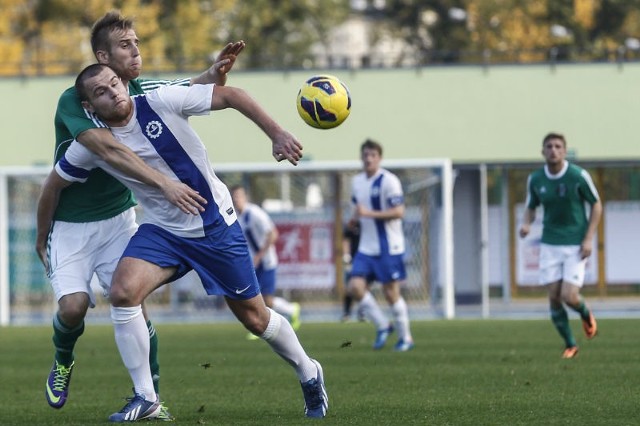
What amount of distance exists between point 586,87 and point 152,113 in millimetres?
21595

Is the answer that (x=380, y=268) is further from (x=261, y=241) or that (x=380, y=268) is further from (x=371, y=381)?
(x=371, y=381)

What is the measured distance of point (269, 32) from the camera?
4659 cm

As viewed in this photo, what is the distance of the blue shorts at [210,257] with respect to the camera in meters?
7.57

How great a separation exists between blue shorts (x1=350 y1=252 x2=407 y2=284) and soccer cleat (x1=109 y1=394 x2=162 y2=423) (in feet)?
24.1

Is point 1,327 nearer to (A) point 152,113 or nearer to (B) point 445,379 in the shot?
(B) point 445,379

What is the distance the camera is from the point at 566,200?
12.9 m

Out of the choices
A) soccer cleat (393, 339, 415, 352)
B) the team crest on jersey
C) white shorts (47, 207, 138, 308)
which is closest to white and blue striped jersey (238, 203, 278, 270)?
soccer cleat (393, 339, 415, 352)

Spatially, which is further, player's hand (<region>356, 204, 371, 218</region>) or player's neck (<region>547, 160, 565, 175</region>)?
player's hand (<region>356, 204, 371, 218</region>)

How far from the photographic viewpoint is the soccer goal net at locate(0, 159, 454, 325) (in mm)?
23859

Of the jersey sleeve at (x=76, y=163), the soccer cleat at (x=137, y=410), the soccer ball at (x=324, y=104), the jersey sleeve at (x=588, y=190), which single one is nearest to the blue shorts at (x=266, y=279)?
the jersey sleeve at (x=588, y=190)

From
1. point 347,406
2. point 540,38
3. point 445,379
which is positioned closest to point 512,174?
point 540,38

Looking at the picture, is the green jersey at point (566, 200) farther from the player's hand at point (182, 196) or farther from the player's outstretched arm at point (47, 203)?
the player's hand at point (182, 196)

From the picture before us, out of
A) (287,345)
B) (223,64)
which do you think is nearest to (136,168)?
(223,64)

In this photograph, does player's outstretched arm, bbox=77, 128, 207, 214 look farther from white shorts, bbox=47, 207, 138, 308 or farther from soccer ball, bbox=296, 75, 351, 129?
white shorts, bbox=47, 207, 138, 308
